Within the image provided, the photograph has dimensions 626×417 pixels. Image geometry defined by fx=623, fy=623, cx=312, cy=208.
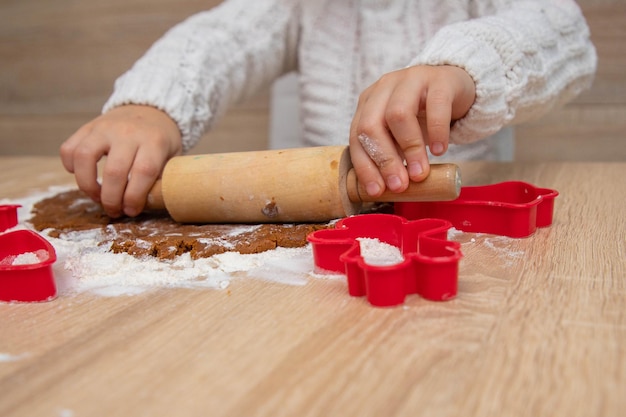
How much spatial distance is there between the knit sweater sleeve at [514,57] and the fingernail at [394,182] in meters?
0.16

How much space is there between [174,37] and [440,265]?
757 mm

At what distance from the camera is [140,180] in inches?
29.1

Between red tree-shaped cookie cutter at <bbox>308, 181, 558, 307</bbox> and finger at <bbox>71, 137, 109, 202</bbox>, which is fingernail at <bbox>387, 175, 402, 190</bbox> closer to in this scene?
red tree-shaped cookie cutter at <bbox>308, 181, 558, 307</bbox>

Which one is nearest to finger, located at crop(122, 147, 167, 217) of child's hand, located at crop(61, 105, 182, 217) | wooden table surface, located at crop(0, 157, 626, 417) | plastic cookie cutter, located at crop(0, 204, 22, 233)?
child's hand, located at crop(61, 105, 182, 217)

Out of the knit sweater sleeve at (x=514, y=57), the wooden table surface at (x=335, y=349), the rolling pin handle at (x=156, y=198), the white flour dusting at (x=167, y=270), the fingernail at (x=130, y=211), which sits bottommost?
the wooden table surface at (x=335, y=349)

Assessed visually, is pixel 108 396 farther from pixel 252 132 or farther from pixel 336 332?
pixel 252 132

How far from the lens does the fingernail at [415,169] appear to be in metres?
0.61

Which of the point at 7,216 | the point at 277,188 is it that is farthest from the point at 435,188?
the point at 7,216

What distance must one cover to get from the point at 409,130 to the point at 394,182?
0.05 m

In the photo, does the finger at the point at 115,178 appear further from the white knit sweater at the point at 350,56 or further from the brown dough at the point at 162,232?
the white knit sweater at the point at 350,56

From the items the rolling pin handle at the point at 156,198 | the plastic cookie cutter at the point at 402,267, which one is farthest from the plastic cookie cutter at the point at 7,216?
the plastic cookie cutter at the point at 402,267

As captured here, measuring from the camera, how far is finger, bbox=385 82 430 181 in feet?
1.97

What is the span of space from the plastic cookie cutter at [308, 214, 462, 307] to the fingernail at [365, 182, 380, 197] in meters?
0.08

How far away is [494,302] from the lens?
44cm
